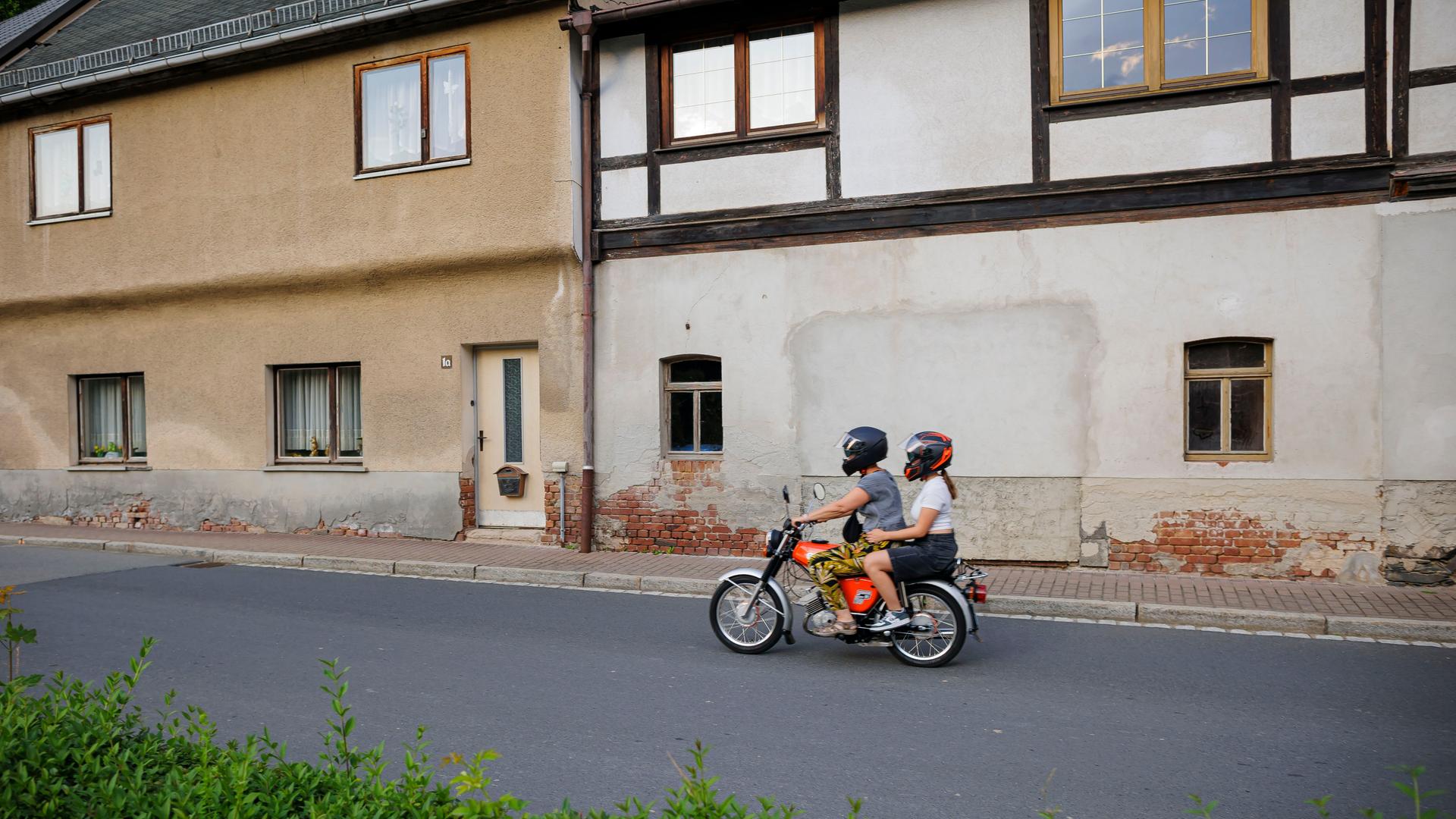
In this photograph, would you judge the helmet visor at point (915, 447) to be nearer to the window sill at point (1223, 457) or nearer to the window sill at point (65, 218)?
the window sill at point (1223, 457)

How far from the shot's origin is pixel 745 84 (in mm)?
11859

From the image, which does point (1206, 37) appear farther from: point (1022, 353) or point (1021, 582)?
point (1021, 582)

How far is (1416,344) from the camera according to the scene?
9.31 metres

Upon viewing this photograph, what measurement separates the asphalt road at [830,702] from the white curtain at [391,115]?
6.93 meters

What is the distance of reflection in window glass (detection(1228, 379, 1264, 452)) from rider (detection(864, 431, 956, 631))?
15.2ft

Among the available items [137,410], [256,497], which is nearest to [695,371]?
[256,497]

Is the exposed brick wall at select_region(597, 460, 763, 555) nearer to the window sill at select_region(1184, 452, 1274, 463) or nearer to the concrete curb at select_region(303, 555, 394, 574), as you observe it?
the concrete curb at select_region(303, 555, 394, 574)

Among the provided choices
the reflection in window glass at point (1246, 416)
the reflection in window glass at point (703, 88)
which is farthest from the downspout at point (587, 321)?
the reflection in window glass at point (1246, 416)

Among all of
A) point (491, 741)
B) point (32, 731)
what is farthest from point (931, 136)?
point (32, 731)

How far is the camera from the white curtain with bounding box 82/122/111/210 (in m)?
15.7

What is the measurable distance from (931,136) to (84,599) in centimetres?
981

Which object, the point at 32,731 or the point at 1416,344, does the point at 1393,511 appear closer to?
the point at 1416,344

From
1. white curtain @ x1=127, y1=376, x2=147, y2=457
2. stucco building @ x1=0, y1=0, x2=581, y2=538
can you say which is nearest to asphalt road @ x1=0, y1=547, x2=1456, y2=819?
stucco building @ x1=0, y1=0, x2=581, y2=538

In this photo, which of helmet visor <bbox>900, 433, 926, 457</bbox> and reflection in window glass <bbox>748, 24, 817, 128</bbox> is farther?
reflection in window glass <bbox>748, 24, 817, 128</bbox>
